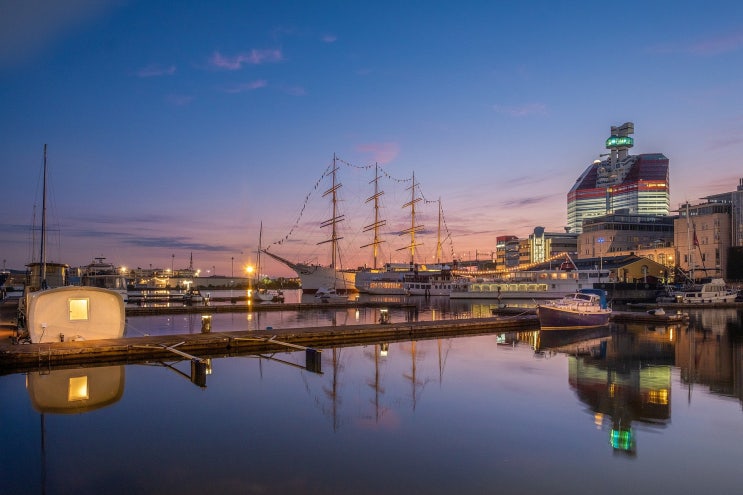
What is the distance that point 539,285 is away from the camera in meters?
110

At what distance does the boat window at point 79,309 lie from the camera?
27.3 meters

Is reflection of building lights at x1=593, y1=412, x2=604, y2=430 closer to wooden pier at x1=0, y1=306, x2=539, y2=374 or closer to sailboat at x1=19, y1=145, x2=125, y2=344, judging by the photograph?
wooden pier at x1=0, y1=306, x2=539, y2=374

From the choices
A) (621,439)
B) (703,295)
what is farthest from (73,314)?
(703,295)

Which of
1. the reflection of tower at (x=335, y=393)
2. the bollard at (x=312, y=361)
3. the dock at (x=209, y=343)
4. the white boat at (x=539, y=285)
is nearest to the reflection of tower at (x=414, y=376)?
the reflection of tower at (x=335, y=393)

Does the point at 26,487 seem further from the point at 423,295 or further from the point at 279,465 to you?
the point at 423,295

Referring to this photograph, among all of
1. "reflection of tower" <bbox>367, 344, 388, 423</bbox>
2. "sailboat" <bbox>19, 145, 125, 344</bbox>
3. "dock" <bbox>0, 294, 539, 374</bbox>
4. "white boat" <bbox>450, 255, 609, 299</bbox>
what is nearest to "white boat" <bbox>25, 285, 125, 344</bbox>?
"sailboat" <bbox>19, 145, 125, 344</bbox>

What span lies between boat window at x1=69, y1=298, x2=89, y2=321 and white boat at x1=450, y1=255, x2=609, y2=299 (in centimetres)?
9043

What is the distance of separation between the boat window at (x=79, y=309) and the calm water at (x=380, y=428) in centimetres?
444

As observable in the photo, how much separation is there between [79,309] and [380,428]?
19737mm

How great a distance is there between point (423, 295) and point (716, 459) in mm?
112494

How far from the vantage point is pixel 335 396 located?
69.1ft

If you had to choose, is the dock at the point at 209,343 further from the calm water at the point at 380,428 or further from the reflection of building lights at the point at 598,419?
the reflection of building lights at the point at 598,419

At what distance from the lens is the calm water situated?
1254 centimetres

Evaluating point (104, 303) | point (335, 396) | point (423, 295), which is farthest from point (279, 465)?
point (423, 295)
